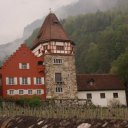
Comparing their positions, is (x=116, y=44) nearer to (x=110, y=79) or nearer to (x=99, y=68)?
(x=99, y=68)

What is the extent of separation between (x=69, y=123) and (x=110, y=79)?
5351 centimetres

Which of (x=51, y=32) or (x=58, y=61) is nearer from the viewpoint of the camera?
(x=58, y=61)

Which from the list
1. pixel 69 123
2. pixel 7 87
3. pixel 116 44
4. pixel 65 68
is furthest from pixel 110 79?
pixel 69 123

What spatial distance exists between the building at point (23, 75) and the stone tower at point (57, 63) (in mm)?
1333

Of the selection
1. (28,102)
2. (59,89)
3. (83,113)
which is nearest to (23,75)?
(59,89)

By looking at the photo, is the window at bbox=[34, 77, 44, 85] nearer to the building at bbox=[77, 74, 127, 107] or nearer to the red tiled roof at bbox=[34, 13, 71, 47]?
the red tiled roof at bbox=[34, 13, 71, 47]

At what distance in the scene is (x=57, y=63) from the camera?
201 ft

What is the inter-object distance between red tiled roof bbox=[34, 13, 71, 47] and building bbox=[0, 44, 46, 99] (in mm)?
3807

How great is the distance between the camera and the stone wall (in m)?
59.9

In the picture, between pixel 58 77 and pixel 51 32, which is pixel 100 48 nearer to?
pixel 51 32

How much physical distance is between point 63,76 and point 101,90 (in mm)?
7539

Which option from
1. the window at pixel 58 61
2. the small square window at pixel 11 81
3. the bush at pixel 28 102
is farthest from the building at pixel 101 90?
the bush at pixel 28 102

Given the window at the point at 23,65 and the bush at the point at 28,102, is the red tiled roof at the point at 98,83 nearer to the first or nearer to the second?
the window at the point at 23,65

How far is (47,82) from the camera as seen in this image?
6019 cm
